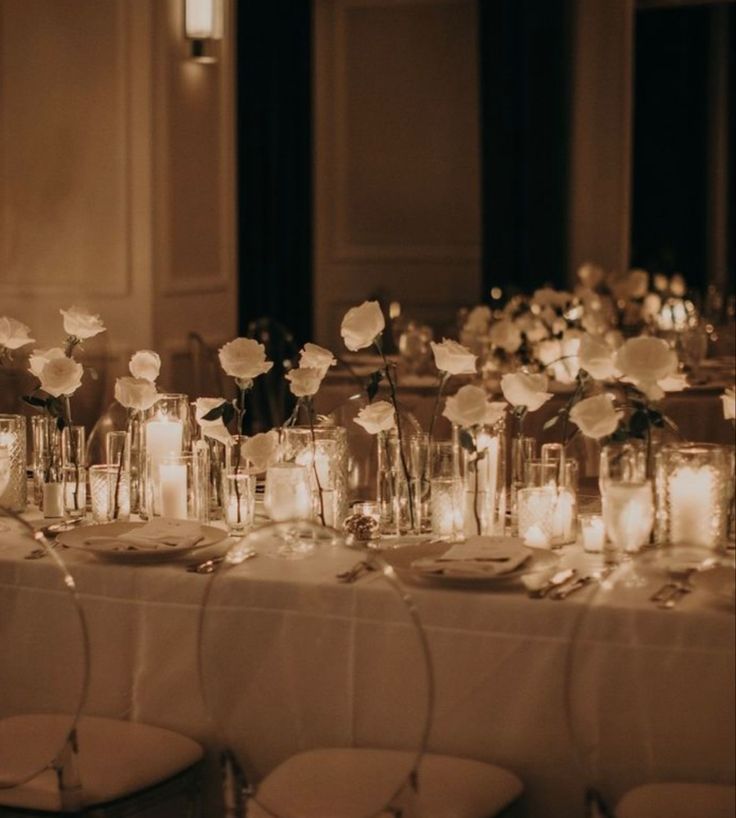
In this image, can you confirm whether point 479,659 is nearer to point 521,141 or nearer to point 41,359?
point 41,359

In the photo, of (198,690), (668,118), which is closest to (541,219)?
(668,118)

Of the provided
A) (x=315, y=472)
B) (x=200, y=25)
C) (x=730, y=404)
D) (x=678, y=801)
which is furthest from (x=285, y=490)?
(x=200, y=25)

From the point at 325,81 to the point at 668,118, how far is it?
98.0 inches

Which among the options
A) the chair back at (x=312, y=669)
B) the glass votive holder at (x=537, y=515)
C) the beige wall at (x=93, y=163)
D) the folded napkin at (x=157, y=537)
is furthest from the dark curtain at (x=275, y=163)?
the chair back at (x=312, y=669)

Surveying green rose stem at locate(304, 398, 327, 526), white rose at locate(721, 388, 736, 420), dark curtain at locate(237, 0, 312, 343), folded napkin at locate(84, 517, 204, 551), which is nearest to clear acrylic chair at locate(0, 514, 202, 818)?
folded napkin at locate(84, 517, 204, 551)

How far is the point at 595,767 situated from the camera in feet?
7.64

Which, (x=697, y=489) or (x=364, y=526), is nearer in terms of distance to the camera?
(x=697, y=489)

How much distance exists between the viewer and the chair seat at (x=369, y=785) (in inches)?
97.3

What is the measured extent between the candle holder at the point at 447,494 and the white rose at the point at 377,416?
0.36 feet

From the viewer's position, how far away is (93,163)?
6.43 meters

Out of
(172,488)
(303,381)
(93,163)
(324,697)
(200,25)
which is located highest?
(200,25)

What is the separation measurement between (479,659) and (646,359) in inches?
24.5

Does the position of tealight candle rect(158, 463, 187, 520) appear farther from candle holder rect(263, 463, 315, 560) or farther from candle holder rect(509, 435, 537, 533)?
candle holder rect(509, 435, 537, 533)

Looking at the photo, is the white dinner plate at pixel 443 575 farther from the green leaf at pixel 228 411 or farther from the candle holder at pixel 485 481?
the green leaf at pixel 228 411
